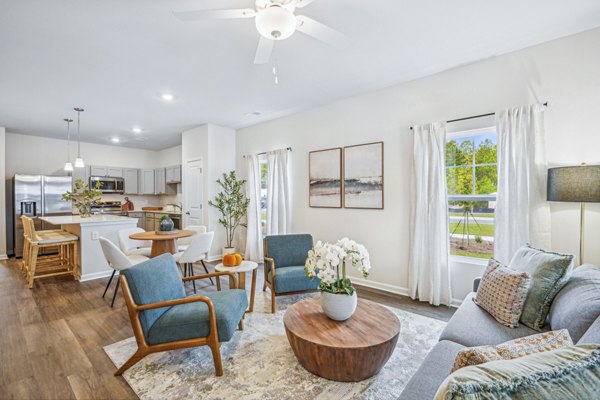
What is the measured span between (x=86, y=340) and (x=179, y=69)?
2.96 metres

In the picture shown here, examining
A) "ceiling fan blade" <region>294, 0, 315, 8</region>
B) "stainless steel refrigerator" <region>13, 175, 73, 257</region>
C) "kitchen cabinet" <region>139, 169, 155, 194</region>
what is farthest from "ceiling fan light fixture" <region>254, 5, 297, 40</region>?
"kitchen cabinet" <region>139, 169, 155, 194</region>

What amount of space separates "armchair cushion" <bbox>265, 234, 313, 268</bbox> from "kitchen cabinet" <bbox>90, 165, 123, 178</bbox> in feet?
20.2

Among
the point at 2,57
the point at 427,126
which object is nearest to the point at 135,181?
the point at 2,57

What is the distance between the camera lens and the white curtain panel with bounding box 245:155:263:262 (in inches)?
222

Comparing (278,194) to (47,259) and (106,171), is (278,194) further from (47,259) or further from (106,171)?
(106,171)

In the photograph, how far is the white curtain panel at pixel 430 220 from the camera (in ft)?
10.9

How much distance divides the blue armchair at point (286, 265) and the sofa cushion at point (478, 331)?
162cm

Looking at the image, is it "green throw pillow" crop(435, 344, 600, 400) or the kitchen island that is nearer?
"green throw pillow" crop(435, 344, 600, 400)

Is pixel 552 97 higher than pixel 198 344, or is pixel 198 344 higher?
pixel 552 97

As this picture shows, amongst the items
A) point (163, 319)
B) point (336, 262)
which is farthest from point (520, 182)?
point (163, 319)

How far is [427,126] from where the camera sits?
135 inches

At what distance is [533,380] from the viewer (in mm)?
662

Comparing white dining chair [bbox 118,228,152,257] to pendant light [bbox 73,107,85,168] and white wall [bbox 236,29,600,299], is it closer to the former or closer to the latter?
pendant light [bbox 73,107,85,168]

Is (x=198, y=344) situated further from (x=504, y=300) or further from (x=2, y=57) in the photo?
(x=2, y=57)
